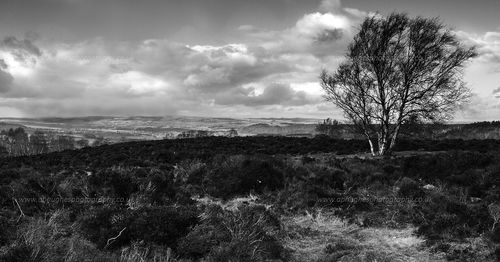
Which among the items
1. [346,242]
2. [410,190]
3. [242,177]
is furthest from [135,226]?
[410,190]

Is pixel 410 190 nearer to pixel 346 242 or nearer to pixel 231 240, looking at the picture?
pixel 346 242

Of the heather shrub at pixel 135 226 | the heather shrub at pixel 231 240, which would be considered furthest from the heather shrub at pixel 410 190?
the heather shrub at pixel 135 226

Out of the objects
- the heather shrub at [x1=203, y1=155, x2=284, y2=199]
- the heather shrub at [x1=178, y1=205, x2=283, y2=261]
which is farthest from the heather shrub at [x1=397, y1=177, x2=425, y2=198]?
the heather shrub at [x1=178, y1=205, x2=283, y2=261]

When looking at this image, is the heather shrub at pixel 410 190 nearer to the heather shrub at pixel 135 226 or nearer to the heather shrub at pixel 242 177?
the heather shrub at pixel 242 177

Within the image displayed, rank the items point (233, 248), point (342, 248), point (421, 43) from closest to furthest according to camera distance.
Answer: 1. point (233, 248)
2. point (342, 248)
3. point (421, 43)

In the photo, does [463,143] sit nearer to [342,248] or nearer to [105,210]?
[342,248]

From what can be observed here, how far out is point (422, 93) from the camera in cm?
2216

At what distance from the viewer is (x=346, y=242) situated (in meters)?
8.52

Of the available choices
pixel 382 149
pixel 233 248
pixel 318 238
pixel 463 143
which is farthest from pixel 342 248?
pixel 463 143

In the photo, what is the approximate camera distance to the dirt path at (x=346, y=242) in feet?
25.0

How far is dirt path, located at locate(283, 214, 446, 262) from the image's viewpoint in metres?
7.63

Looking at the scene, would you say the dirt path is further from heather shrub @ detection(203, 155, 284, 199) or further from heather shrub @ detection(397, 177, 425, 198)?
heather shrub @ detection(203, 155, 284, 199)

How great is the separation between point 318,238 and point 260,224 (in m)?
1.39

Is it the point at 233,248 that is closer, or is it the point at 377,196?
the point at 233,248
